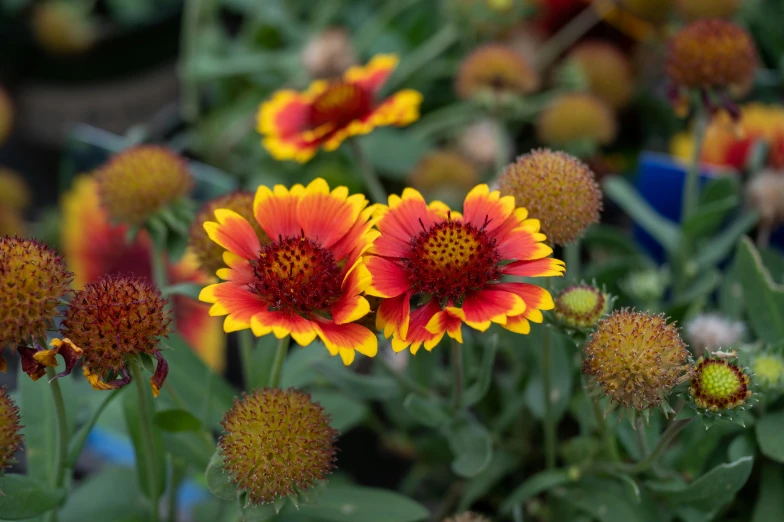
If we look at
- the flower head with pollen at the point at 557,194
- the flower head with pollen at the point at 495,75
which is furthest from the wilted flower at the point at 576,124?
the flower head with pollen at the point at 557,194

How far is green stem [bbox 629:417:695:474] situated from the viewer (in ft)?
1.94

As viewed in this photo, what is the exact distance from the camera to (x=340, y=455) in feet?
3.81

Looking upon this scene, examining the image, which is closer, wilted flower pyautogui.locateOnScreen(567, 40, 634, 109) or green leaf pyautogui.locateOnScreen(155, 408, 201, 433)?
green leaf pyautogui.locateOnScreen(155, 408, 201, 433)

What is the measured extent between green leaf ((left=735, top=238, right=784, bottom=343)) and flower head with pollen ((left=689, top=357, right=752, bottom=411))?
24 centimetres

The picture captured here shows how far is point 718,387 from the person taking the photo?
54 centimetres

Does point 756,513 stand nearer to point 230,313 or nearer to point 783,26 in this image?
point 230,313

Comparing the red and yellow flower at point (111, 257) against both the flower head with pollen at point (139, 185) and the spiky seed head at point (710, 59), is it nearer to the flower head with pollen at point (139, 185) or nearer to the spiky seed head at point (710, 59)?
the flower head with pollen at point (139, 185)

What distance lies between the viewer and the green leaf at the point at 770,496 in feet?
2.31

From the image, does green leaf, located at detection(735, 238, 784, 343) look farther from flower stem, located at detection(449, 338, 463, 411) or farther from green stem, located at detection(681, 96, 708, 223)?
flower stem, located at detection(449, 338, 463, 411)

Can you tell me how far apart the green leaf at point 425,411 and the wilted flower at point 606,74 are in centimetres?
79

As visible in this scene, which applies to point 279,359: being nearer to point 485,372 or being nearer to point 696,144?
point 485,372

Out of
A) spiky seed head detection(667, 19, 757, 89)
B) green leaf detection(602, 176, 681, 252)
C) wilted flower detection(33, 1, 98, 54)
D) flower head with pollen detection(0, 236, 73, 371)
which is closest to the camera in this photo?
flower head with pollen detection(0, 236, 73, 371)

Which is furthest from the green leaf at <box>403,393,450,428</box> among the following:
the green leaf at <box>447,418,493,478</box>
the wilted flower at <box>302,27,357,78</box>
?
the wilted flower at <box>302,27,357,78</box>

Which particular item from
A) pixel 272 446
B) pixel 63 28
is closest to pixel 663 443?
pixel 272 446
